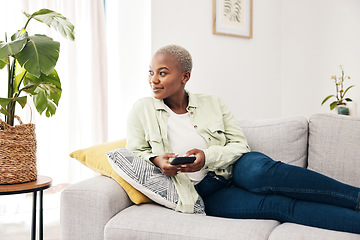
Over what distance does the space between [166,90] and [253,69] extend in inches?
77.9

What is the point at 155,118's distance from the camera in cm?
176

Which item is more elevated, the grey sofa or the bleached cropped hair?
the bleached cropped hair

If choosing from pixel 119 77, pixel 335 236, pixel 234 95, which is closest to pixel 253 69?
pixel 234 95

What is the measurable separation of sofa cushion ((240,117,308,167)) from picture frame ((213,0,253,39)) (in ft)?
5.08

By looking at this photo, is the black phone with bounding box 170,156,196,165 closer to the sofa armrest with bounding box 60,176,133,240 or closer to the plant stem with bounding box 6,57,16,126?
the sofa armrest with bounding box 60,176,133,240

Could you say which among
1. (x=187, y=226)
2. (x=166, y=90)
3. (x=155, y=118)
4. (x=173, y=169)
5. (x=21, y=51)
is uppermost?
(x=21, y=51)

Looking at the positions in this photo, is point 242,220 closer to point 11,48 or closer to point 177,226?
point 177,226

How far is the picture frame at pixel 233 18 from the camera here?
329cm

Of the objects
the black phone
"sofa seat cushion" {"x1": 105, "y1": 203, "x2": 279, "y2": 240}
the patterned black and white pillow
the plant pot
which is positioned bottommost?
"sofa seat cushion" {"x1": 105, "y1": 203, "x2": 279, "y2": 240}

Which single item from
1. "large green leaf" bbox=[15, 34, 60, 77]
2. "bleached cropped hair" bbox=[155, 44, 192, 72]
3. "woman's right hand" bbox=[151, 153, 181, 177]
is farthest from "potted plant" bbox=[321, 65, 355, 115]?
"large green leaf" bbox=[15, 34, 60, 77]

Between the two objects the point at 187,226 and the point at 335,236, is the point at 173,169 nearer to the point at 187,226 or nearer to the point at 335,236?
the point at 187,226

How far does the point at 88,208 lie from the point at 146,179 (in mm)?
261

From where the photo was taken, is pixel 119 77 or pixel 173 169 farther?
pixel 119 77

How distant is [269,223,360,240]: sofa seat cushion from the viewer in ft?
4.05
